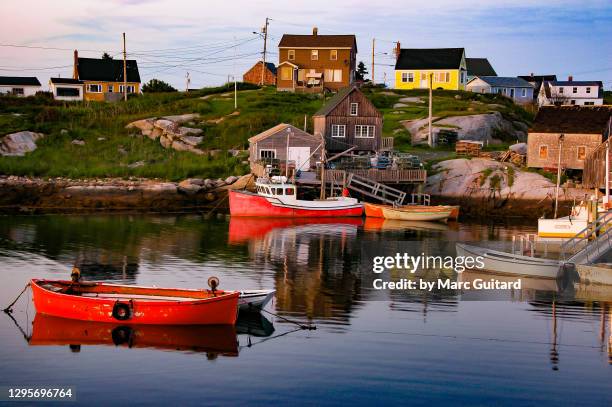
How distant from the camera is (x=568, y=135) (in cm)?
6681

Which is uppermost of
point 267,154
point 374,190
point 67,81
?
point 67,81

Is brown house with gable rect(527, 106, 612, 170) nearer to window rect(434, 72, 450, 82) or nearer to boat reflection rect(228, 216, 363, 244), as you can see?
boat reflection rect(228, 216, 363, 244)

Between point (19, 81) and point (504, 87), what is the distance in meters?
67.1

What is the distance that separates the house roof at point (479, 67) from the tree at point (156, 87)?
46.6 metres

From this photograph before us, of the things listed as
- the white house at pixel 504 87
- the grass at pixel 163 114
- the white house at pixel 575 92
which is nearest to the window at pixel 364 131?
the grass at pixel 163 114

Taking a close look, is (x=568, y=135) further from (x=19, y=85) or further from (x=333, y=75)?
(x=19, y=85)

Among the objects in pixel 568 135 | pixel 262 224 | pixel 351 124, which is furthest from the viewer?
pixel 351 124

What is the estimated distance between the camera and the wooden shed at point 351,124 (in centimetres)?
7169

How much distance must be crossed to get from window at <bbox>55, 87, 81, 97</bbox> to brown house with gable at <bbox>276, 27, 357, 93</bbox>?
26.6m

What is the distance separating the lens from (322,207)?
2382 inches

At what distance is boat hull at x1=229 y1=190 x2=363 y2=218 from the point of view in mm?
60188

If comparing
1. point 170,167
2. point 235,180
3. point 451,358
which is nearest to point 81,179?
point 170,167

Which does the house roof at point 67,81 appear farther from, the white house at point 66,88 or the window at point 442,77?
the window at point 442,77

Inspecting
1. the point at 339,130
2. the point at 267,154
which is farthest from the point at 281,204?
the point at 339,130
